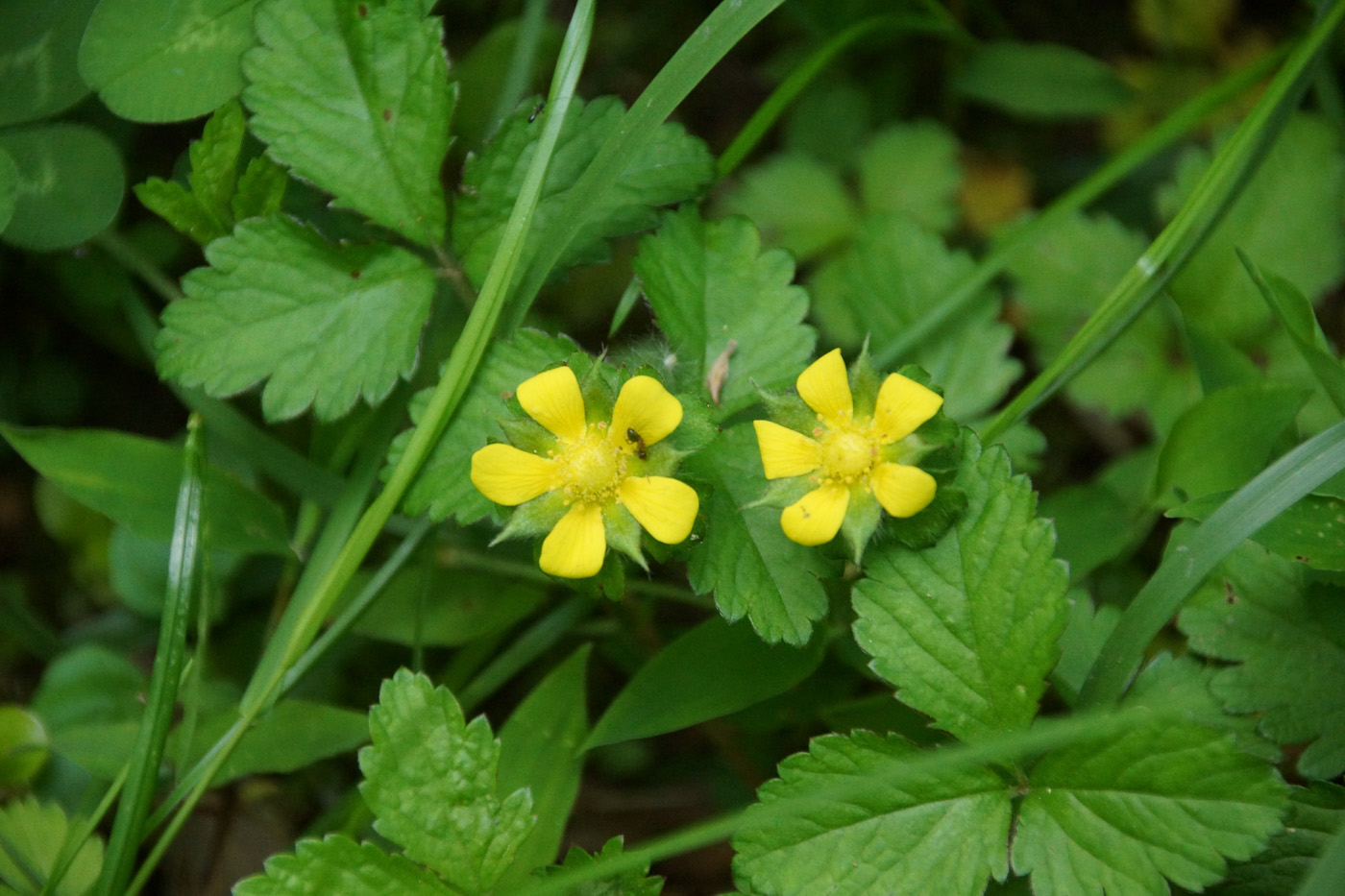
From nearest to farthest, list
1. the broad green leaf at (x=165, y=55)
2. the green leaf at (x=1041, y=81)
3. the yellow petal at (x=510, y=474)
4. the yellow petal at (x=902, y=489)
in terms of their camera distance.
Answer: the yellow petal at (x=902, y=489)
the yellow petal at (x=510, y=474)
the broad green leaf at (x=165, y=55)
the green leaf at (x=1041, y=81)

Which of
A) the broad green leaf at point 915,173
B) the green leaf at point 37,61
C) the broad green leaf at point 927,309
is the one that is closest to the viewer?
the green leaf at point 37,61

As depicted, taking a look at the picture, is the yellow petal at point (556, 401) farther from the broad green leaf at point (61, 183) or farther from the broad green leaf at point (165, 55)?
the broad green leaf at point (61, 183)

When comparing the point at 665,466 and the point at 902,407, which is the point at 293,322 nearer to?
the point at 665,466

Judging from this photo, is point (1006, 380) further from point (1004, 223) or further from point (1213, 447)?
point (1004, 223)

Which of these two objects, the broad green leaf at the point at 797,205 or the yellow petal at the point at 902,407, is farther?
the broad green leaf at the point at 797,205

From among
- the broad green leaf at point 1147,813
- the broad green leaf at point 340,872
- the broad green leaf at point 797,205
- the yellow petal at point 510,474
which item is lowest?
the broad green leaf at point 340,872

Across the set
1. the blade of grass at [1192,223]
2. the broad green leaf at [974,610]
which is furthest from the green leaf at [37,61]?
the blade of grass at [1192,223]

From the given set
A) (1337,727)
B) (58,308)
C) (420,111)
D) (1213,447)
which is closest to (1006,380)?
(1213,447)

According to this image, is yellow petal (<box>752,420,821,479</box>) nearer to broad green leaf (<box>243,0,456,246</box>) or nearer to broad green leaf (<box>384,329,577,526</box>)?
broad green leaf (<box>384,329,577,526</box>)
